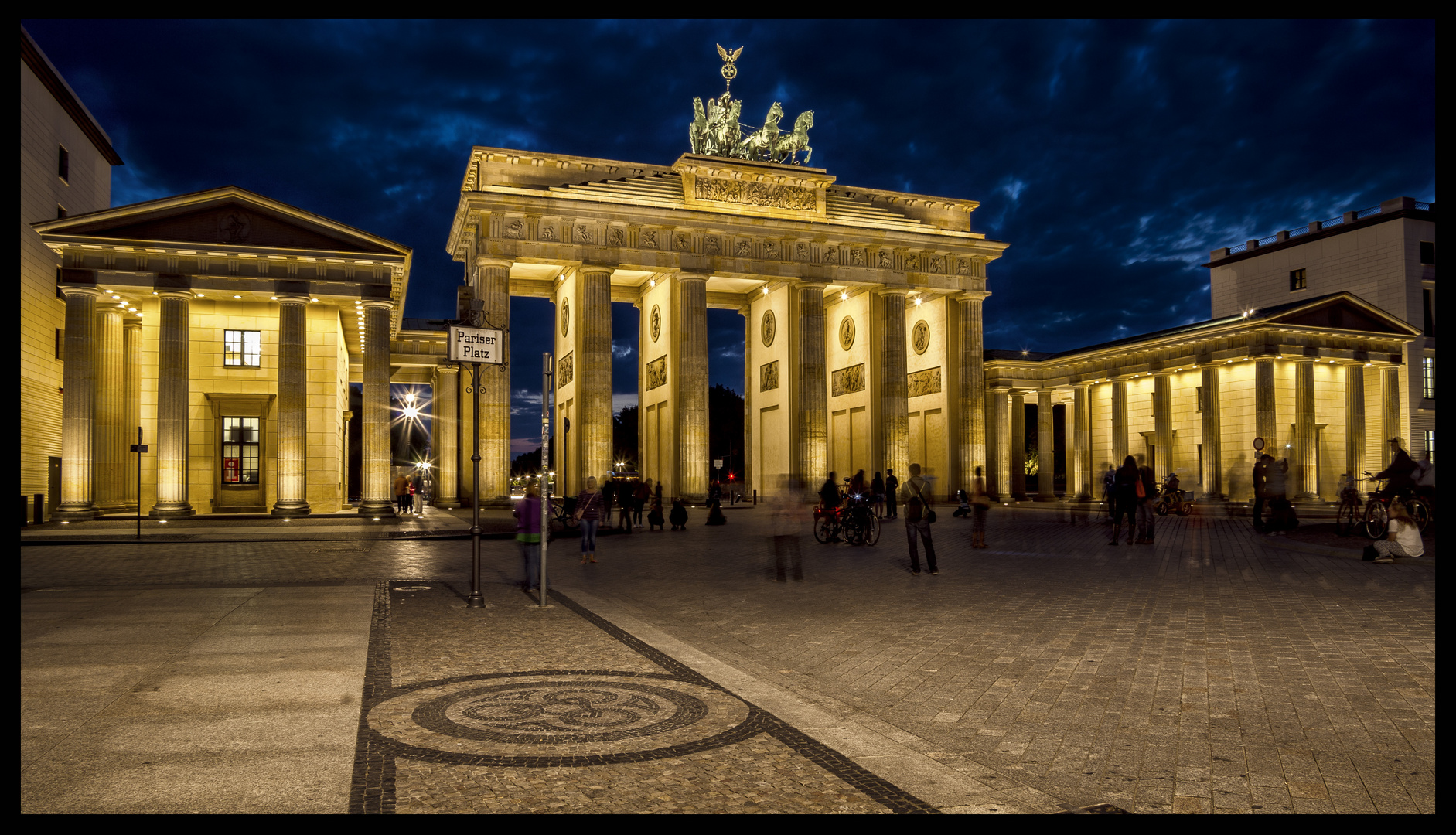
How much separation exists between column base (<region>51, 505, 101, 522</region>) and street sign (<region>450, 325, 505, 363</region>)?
24.2m

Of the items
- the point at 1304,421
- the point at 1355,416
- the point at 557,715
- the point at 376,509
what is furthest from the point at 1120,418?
the point at 557,715

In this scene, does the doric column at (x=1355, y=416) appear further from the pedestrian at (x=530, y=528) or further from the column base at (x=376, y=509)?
the pedestrian at (x=530, y=528)

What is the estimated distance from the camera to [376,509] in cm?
3219

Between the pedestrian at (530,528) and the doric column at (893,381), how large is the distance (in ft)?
126

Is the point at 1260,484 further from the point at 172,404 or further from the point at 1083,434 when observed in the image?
the point at 1083,434

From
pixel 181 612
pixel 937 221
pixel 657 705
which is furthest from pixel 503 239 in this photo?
pixel 657 705

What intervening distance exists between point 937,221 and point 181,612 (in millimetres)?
48493

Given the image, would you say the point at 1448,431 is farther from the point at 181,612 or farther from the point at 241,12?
the point at 181,612

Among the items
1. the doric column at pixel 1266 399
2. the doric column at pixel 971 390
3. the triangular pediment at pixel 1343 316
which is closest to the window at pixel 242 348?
the doric column at pixel 971 390

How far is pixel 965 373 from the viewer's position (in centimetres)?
5253

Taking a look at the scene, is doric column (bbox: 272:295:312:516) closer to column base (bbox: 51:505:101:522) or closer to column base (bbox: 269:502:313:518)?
column base (bbox: 269:502:313:518)

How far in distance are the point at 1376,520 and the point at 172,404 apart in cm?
3283

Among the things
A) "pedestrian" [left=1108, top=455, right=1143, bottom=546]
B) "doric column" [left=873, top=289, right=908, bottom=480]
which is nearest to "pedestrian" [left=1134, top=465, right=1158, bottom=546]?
"pedestrian" [left=1108, top=455, right=1143, bottom=546]

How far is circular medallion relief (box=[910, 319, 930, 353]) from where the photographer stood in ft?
183
